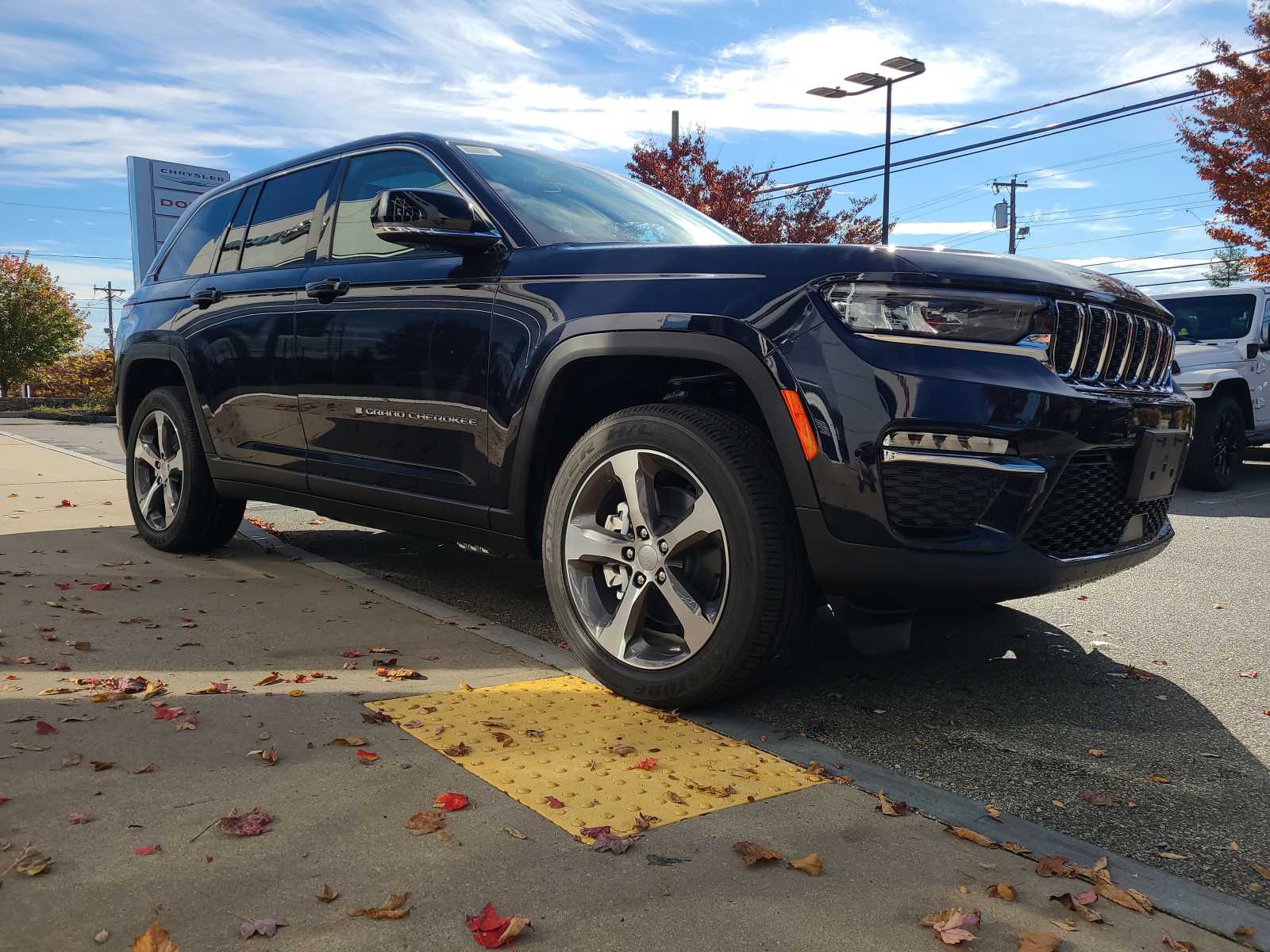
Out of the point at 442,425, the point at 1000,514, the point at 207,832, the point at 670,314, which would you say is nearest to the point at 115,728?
the point at 207,832

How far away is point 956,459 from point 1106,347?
71 cm

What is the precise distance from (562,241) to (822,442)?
139cm

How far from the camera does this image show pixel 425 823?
2.32m

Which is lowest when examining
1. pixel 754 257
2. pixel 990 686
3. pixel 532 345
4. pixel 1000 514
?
pixel 990 686

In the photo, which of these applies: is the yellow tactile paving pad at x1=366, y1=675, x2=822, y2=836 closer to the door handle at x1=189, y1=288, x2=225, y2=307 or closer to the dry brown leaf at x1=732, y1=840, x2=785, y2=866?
the dry brown leaf at x1=732, y1=840, x2=785, y2=866

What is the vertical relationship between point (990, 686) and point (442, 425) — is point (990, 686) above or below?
below

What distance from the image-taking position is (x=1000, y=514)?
2.73m

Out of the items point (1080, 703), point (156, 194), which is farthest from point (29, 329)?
point (1080, 703)

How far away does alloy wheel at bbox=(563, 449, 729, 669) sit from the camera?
3.02m

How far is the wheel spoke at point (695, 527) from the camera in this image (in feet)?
9.71

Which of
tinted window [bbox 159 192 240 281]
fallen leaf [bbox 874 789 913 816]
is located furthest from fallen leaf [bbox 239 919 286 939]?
tinted window [bbox 159 192 240 281]

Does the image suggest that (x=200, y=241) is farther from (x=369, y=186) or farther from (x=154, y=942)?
(x=154, y=942)

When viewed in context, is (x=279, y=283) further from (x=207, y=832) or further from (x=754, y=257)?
(x=207, y=832)

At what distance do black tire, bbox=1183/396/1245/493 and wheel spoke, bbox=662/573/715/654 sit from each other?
24.9 ft
